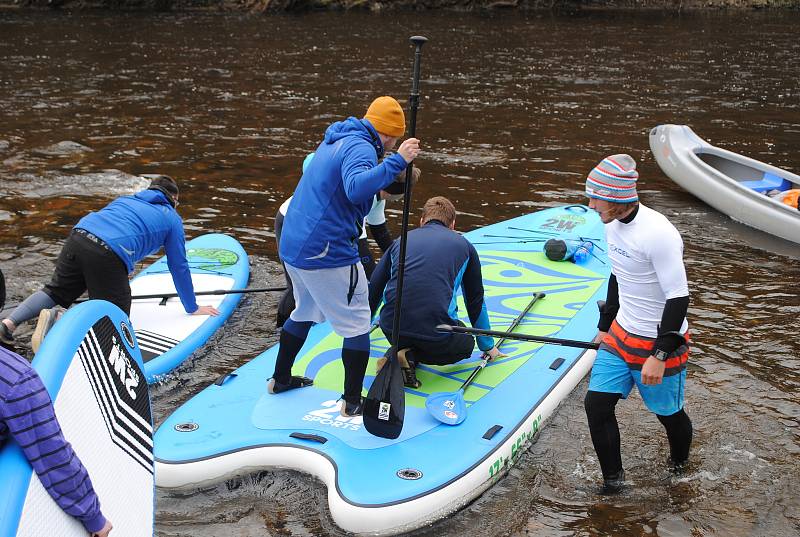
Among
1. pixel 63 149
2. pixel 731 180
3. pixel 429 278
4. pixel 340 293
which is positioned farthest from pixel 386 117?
pixel 63 149

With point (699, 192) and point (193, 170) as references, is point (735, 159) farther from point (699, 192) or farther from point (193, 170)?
point (193, 170)

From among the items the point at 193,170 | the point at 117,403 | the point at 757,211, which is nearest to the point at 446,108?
the point at 193,170

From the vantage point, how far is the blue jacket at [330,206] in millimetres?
4258

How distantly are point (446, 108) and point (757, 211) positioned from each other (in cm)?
722

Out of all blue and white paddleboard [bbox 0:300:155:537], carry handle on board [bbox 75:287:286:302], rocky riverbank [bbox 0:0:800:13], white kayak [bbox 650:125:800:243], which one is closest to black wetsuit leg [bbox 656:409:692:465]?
blue and white paddleboard [bbox 0:300:155:537]

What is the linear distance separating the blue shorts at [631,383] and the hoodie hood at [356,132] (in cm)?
157

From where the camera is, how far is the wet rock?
1173cm

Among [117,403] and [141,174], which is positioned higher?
[117,403]

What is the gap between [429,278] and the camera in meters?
5.04

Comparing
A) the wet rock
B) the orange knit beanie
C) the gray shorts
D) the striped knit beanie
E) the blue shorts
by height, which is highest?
the orange knit beanie

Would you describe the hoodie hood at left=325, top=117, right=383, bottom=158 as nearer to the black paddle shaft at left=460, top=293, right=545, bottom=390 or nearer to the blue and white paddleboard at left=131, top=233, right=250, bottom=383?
the black paddle shaft at left=460, top=293, right=545, bottom=390

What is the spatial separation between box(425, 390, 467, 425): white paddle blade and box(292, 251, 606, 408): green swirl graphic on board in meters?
0.15

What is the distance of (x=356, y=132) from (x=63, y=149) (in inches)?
349

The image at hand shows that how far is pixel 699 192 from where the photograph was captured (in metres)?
10.1
